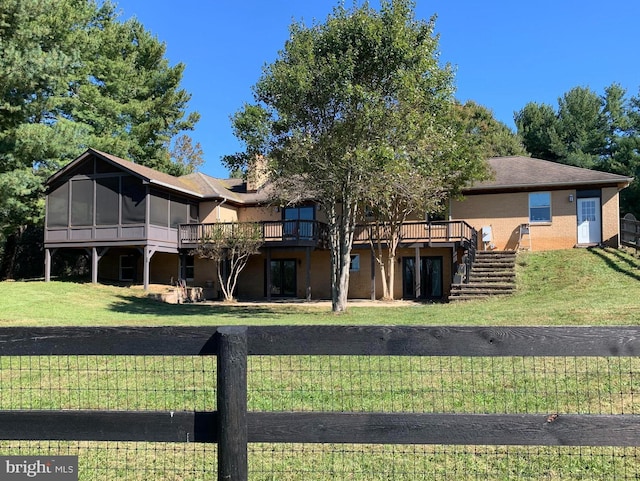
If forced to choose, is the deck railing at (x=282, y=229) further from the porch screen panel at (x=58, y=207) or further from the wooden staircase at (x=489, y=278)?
the wooden staircase at (x=489, y=278)

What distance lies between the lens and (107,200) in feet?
79.5

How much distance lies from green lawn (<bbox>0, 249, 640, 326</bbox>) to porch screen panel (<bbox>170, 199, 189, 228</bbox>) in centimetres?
419

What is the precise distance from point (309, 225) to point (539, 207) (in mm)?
9864

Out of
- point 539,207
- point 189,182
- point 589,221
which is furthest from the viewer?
point 189,182

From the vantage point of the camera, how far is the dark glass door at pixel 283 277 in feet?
84.3

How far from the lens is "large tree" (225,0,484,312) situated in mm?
14047

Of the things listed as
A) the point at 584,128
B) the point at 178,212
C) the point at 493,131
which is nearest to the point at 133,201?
the point at 178,212

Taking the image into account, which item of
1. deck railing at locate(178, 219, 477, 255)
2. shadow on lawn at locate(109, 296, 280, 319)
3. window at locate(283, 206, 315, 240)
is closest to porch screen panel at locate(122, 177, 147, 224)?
deck railing at locate(178, 219, 477, 255)

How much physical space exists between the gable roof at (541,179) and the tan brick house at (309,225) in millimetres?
43

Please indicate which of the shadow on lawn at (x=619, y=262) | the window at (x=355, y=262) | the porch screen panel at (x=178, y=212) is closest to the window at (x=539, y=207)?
the shadow on lawn at (x=619, y=262)

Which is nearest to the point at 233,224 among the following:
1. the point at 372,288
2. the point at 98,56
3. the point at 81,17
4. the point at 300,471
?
the point at 372,288

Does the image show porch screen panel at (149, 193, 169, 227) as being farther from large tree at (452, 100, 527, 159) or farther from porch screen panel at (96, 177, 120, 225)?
large tree at (452, 100, 527, 159)

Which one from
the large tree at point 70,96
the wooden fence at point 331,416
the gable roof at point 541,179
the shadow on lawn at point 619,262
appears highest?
the large tree at point 70,96

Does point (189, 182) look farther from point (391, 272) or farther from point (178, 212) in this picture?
point (391, 272)
